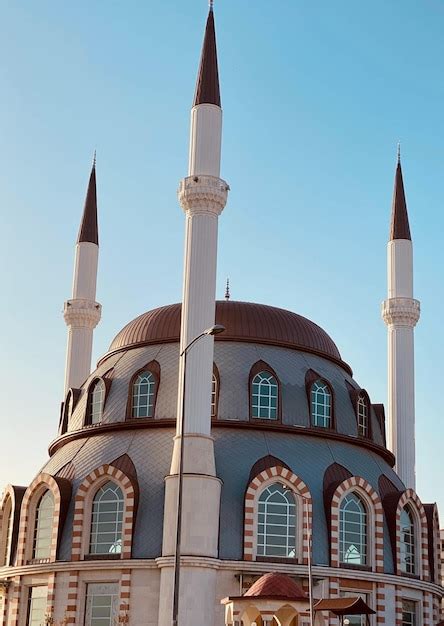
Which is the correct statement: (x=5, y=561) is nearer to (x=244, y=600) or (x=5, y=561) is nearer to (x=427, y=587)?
(x=244, y=600)

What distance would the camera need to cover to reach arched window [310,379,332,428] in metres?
52.1

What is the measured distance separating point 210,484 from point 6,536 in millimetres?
12705

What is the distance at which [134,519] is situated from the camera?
154ft

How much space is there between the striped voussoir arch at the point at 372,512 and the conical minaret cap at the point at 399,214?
60.0ft

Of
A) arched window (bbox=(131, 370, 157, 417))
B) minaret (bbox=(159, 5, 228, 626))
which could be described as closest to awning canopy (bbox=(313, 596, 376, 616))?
minaret (bbox=(159, 5, 228, 626))

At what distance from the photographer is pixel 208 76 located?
52.2 meters

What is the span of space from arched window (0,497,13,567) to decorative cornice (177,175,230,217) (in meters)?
16.9

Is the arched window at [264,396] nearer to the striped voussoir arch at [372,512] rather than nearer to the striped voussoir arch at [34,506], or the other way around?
the striped voussoir arch at [372,512]

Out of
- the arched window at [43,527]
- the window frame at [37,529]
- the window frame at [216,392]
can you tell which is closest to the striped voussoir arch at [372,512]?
the window frame at [216,392]

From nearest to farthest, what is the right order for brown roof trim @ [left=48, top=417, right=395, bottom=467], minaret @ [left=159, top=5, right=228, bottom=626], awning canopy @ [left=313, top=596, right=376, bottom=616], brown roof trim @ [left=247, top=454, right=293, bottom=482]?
awning canopy @ [left=313, top=596, right=376, bottom=616] < minaret @ [left=159, top=5, right=228, bottom=626] < brown roof trim @ [left=247, top=454, right=293, bottom=482] < brown roof trim @ [left=48, top=417, right=395, bottom=467]

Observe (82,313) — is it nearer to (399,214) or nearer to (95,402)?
(95,402)

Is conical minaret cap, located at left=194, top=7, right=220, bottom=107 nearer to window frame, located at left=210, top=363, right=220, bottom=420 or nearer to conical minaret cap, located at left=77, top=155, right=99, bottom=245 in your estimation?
window frame, located at left=210, top=363, right=220, bottom=420

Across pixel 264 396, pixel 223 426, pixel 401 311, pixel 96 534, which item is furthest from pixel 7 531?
pixel 401 311

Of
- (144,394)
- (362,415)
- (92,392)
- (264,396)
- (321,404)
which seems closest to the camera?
(264,396)
